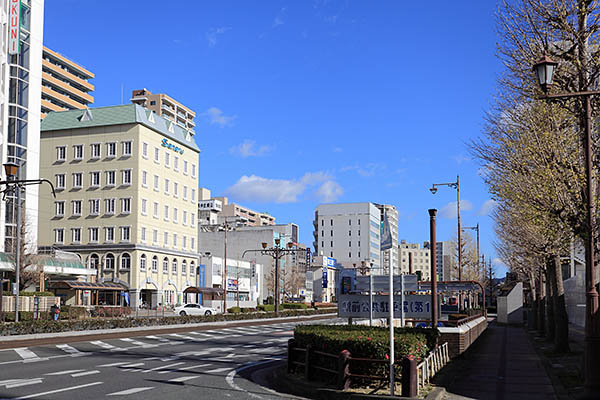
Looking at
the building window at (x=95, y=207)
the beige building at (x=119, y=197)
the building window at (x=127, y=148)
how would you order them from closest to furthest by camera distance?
the beige building at (x=119, y=197), the building window at (x=127, y=148), the building window at (x=95, y=207)

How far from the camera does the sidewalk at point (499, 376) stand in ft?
46.6

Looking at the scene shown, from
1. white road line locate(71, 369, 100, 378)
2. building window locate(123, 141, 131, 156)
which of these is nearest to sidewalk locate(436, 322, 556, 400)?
white road line locate(71, 369, 100, 378)

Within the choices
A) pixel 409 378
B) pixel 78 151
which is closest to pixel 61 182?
pixel 78 151

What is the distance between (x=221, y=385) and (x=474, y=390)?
6160 mm

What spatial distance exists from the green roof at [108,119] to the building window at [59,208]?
998 cm

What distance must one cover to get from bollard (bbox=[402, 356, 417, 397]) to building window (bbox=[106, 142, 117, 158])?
7222cm

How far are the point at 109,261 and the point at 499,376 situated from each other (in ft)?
221

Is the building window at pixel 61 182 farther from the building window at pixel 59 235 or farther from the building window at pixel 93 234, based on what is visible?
the building window at pixel 93 234

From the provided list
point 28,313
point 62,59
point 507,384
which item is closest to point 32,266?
point 28,313

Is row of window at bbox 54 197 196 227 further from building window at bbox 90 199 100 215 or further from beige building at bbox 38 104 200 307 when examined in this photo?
beige building at bbox 38 104 200 307

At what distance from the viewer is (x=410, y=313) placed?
21.5 meters

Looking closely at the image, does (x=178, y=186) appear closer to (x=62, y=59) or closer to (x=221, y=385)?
(x=62, y=59)

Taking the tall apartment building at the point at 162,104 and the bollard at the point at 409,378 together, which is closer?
the bollard at the point at 409,378

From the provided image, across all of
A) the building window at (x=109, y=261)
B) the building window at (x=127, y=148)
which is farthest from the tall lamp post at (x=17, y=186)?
the building window at (x=127, y=148)
